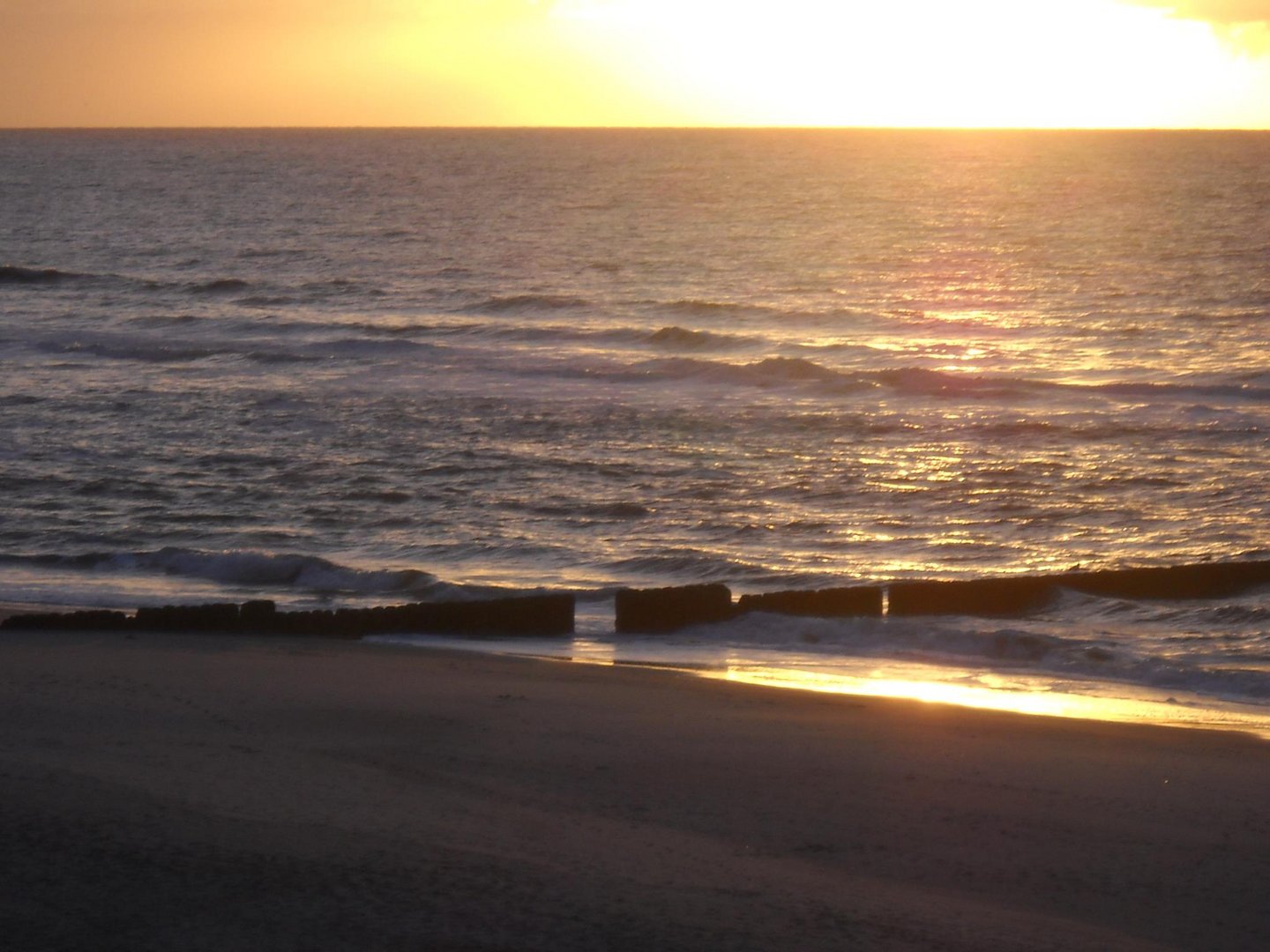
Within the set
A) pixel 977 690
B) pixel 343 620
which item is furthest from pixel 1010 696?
pixel 343 620

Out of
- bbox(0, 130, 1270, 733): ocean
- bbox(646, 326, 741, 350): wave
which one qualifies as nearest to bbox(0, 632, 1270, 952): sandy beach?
bbox(0, 130, 1270, 733): ocean

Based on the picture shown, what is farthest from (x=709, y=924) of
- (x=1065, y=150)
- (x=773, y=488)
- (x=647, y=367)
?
(x=1065, y=150)

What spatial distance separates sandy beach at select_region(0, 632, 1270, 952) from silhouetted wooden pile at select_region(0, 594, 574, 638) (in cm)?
152

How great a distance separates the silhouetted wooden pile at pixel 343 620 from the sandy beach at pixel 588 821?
1.52 m

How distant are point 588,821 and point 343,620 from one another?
5.20 meters

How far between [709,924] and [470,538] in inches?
437

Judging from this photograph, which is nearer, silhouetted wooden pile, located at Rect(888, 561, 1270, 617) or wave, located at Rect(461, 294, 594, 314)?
silhouetted wooden pile, located at Rect(888, 561, 1270, 617)

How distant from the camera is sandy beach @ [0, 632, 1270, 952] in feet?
14.9

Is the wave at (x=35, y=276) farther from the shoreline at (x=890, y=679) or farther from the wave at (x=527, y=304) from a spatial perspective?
the shoreline at (x=890, y=679)

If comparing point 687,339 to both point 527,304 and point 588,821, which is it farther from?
point 588,821

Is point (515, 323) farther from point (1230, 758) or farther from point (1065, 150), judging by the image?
point (1065, 150)

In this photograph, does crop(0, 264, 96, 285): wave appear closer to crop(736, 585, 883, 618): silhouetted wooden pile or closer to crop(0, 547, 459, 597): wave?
crop(0, 547, 459, 597): wave

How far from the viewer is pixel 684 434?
22188mm

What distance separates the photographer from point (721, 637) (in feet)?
36.1
